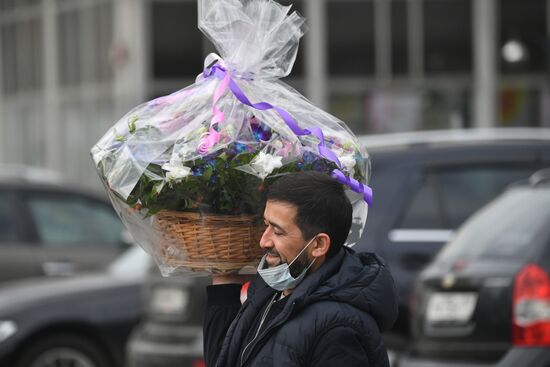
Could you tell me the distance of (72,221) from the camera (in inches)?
459

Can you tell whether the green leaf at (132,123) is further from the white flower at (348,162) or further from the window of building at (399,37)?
the window of building at (399,37)

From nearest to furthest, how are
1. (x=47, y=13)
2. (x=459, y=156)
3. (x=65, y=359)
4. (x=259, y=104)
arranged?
(x=259, y=104), (x=459, y=156), (x=65, y=359), (x=47, y=13)

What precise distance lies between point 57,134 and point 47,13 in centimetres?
276

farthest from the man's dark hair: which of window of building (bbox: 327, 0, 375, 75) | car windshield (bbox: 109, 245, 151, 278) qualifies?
window of building (bbox: 327, 0, 375, 75)

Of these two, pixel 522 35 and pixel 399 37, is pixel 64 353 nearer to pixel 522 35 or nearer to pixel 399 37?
pixel 399 37

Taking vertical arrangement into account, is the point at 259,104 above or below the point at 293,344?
above

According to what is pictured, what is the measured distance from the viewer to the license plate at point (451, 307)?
6.23 meters

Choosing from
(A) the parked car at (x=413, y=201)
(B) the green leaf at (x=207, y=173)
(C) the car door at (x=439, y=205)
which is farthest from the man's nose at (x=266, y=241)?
(C) the car door at (x=439, y=205)

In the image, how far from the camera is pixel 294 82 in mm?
24391

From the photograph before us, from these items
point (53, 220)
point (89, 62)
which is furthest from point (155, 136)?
point (89, 62)

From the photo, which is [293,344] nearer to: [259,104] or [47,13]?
[259,104]

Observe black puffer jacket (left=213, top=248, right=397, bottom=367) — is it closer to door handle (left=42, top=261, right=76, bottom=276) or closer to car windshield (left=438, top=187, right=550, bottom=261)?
car windshield (left=438, top=187, right=550, bottom=261)

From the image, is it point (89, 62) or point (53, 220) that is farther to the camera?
point (89, 62)

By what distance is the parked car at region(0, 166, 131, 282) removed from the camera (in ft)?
36.9
